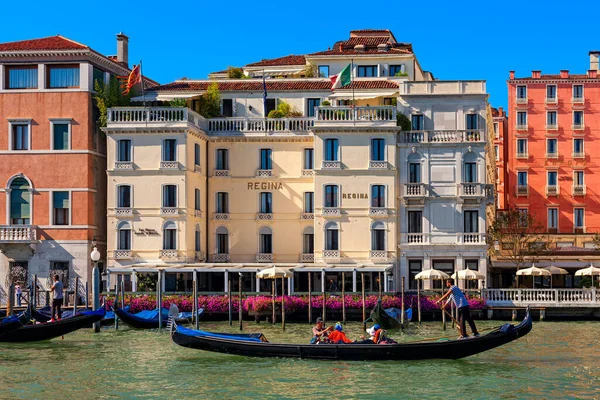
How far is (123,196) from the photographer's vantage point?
46.3 metres

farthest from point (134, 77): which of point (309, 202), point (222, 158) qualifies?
point (309, 202)

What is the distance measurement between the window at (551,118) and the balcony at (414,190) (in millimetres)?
24325

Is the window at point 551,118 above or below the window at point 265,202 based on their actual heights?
above

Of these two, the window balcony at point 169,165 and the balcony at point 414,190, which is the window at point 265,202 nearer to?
the window balcony at point 169,165

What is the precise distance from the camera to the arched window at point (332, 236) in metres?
45.7

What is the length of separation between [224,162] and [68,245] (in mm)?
7629

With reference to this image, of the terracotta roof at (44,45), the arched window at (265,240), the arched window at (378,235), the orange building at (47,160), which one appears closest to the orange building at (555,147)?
the arched window at (378,235)

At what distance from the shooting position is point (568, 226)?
65688mm

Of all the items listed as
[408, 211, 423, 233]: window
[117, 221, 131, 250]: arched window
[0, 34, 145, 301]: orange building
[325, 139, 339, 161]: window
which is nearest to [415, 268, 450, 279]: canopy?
[408, 211, 423, 233]: window

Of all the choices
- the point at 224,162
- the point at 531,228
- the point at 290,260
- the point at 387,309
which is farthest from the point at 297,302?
the point at 531,228

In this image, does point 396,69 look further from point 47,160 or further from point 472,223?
point 47,160

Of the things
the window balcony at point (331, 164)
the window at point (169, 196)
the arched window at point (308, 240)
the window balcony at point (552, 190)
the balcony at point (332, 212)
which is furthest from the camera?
the window balcony at point (552, 190)

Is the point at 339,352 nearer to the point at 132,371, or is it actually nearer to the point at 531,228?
the point at 132,371

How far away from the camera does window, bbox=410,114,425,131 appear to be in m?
46.8
